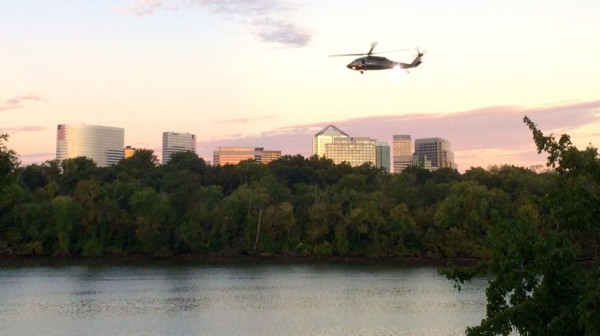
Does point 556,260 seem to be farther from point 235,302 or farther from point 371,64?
point 235,302

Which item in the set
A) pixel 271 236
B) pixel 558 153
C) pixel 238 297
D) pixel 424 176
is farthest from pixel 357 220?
pixel 558 153

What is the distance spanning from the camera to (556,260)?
1022 cm

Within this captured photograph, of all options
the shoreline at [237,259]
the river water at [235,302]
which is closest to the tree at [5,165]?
the river water at [235,302]

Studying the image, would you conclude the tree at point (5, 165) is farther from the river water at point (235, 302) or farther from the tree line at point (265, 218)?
the tree line at point (265, 218)

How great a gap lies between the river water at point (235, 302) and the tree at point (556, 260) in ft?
63.1

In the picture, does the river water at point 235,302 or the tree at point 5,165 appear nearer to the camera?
the tree at point 5,165

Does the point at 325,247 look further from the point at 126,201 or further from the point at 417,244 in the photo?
the point at 126,201

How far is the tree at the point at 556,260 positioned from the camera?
10148 mm

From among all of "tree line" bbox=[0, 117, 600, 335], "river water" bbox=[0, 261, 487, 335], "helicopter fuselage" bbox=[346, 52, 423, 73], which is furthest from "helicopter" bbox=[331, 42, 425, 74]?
"tree line" bbox=[0, 117, 600, 335]

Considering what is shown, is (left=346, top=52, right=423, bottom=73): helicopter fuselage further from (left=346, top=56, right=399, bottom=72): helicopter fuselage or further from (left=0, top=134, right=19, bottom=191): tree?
(left=0, top=134, right=19, bottom=191): tree

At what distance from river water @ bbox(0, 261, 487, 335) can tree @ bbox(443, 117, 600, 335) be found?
19236mm

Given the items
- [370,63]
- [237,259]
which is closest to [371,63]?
[370,63]

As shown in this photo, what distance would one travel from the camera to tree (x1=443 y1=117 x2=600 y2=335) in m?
10.1

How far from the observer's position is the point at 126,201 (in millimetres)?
83438
